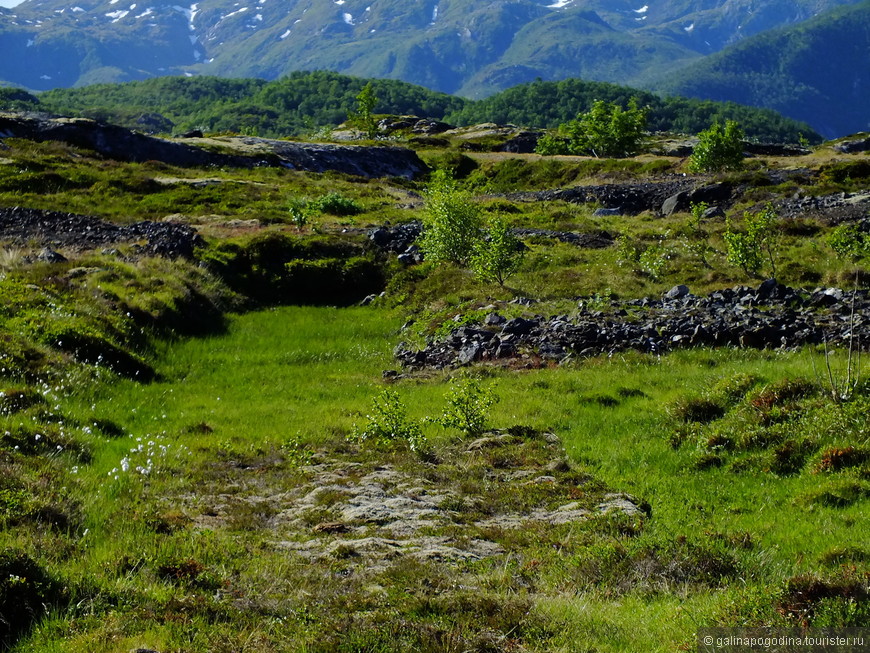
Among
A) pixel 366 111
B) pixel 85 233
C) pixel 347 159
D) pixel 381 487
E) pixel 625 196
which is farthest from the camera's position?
pixel 366 111

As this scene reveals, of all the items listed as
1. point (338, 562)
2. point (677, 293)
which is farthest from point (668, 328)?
point (338, 562)

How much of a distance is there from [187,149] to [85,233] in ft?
138

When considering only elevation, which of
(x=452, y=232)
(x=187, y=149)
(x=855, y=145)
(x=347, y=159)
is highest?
(x=187, y=149)

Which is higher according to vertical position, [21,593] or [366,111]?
[366,111]

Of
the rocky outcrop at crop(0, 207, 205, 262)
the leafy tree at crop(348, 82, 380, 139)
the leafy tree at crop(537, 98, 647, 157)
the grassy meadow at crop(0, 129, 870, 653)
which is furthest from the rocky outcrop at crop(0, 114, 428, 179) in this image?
the grassy meadow at crop(0, 129, 870, 653)

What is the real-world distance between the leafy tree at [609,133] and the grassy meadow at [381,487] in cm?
7733

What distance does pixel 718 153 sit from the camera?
212 feet

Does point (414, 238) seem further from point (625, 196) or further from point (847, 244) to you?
point (625, 196)

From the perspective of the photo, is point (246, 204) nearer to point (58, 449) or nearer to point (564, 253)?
point (564, 253)

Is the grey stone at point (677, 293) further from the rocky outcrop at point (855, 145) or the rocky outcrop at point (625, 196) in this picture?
the rocky outcrop at point (855, 145)

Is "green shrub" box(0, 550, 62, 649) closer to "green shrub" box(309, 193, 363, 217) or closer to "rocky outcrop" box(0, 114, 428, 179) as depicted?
"green shrub" box(309, 193, 363, 217)

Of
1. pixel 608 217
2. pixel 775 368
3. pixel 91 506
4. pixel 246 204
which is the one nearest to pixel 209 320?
pixel 91 506

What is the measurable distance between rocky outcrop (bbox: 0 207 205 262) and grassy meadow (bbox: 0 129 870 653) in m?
4.31

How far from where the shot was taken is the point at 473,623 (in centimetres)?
551
